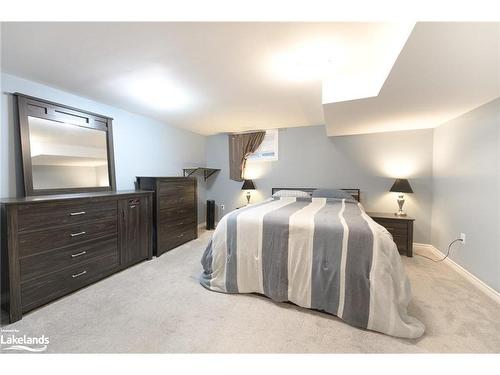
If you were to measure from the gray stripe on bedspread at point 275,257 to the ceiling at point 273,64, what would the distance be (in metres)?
1.40

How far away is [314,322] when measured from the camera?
5.22 ft

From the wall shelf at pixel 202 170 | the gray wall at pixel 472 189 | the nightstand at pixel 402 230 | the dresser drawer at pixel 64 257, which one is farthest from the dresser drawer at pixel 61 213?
the gray wall at pixel 472 189

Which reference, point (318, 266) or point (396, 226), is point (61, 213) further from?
point (396, 226)

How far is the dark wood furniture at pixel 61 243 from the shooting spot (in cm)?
159

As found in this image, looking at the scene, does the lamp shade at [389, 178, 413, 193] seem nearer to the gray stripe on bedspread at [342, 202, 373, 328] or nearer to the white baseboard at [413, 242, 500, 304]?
the white baseboard at [413, 242, 500, 304]

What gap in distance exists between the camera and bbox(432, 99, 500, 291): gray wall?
6.54ft

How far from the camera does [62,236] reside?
74.5 inches

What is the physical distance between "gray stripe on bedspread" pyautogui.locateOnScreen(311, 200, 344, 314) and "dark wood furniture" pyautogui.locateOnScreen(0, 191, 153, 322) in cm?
217

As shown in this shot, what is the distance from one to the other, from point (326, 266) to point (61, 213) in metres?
2.38

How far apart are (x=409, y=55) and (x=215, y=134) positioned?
12.7 feet

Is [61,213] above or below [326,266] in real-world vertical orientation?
above

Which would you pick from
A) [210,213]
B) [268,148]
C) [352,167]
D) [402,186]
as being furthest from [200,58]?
[210,213]

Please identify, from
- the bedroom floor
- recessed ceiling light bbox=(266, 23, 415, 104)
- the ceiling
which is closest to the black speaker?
the ceiling
